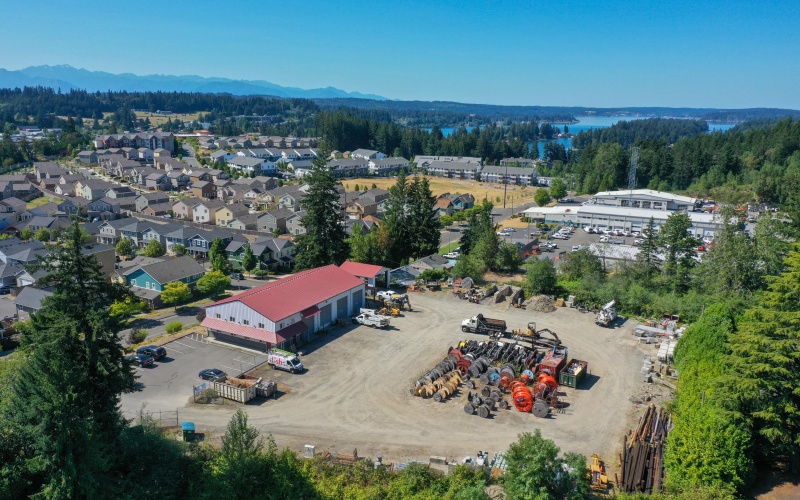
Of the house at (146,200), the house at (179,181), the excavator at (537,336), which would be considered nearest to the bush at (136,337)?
the excavator at (537,336)

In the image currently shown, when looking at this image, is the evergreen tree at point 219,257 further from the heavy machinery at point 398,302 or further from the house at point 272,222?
the heavy machinery at point 398,302

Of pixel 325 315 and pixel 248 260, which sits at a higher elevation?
pixel 325 315

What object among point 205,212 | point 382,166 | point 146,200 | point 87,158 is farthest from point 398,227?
point 87,158

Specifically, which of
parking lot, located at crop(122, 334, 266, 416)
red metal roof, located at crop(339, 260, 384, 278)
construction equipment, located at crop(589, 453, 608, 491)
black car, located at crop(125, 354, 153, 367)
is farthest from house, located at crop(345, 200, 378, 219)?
construction equipment, located at crop(589, 453, 608, 491)

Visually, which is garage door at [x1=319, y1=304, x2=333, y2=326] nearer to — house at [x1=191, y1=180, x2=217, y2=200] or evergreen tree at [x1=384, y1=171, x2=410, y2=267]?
evergreen tree at [x1=384, y1=171, x2=410, y2=267]

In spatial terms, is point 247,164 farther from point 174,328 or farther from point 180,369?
point 180,369

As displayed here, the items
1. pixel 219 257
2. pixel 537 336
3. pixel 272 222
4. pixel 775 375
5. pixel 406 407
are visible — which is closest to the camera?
pixel 775 375

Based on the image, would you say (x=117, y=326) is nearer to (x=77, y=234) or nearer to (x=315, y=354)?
(x=77, y=234)
